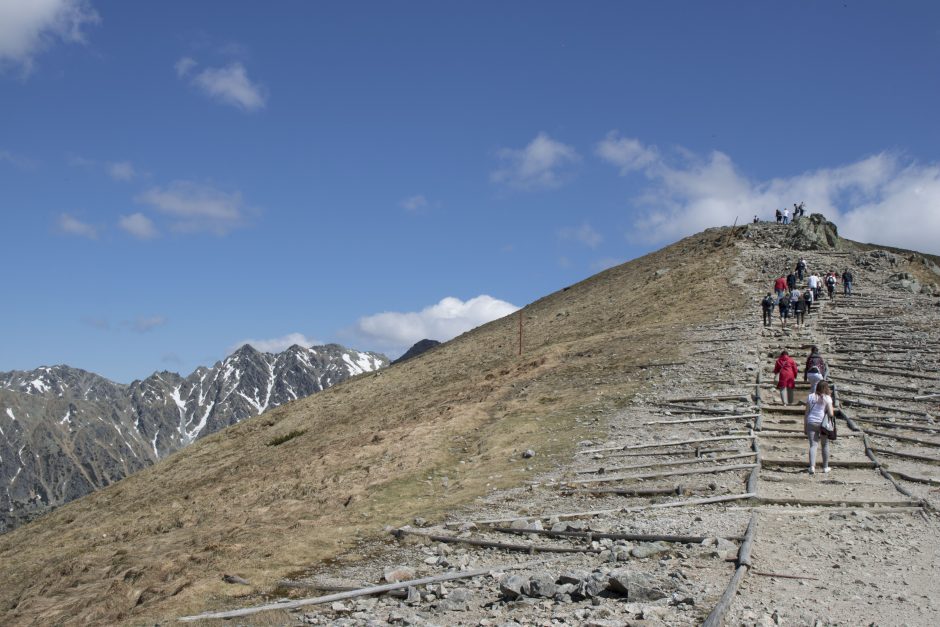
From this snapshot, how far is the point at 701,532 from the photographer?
40.4 feet

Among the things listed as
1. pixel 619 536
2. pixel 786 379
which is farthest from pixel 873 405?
pixel 619 536

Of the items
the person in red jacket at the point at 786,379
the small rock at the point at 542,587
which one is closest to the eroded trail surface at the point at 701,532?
the small rock at the point at 542,587

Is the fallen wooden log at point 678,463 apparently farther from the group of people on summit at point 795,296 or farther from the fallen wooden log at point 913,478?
the group of people on summit at point 795,296

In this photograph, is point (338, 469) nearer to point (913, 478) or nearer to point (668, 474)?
point (668, 474)

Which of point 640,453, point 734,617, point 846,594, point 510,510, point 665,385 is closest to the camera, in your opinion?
point 734,617

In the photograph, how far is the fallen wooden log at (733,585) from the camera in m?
8.39

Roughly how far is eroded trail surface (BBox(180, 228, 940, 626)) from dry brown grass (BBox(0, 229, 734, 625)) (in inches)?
73.3

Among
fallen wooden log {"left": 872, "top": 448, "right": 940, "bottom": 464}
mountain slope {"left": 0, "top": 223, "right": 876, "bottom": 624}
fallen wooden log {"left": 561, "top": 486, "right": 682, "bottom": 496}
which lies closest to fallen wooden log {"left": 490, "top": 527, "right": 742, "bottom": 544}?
fallen wooden log {"left": 561, "top": 486, "right": 682, "bottom": 496}

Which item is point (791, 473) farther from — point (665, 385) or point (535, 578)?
point (665, 385)

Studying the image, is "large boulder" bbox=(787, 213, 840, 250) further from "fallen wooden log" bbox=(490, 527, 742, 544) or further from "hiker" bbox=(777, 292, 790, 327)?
"fallen wooden log" bbox=(490, 527, 742, 544)

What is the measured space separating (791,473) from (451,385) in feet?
76.6

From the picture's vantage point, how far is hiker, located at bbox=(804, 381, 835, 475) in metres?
16.2

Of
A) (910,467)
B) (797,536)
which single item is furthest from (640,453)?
(797,536)

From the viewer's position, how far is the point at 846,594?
30.9 ft
